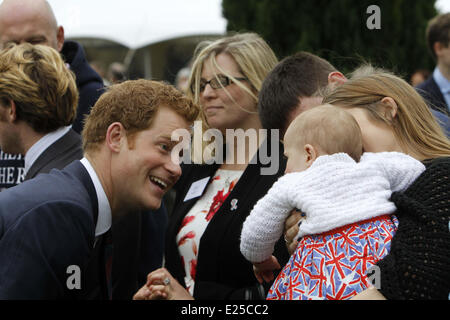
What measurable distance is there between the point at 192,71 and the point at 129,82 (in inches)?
39.0

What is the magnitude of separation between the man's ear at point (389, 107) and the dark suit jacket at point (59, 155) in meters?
1.50

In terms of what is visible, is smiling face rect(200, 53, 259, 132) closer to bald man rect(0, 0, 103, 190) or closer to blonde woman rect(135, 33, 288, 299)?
blonde woman rect(135, 33, 288, 299)

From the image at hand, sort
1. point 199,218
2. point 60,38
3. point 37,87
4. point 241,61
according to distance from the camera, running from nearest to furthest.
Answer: point 37,87 < point 199,218 < point 241,61 < point 60,38

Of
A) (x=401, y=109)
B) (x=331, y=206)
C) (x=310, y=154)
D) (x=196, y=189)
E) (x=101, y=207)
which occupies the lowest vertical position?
(x=196, y=189)

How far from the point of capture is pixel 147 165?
2559 millimetres

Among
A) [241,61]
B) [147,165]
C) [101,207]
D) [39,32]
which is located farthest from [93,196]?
[39,32]

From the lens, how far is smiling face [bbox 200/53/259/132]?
11.3ft

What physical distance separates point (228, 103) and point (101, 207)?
4.17 ft

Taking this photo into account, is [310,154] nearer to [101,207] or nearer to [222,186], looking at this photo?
[101,207]

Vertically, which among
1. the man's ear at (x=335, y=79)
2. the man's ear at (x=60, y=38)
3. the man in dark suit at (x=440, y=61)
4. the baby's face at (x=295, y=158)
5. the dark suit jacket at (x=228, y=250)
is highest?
the man's ear at (x=60, y=38)

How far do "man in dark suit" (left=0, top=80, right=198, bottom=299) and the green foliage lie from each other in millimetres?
4880

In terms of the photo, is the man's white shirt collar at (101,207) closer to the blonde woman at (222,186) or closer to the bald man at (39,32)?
the blonde woman at (222,186)

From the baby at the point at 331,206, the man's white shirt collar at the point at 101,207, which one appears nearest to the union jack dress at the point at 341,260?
the baby at the point at 331,206

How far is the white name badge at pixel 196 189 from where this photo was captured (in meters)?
3.39
